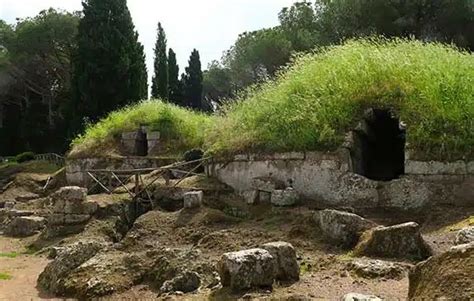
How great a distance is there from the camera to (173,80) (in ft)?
115

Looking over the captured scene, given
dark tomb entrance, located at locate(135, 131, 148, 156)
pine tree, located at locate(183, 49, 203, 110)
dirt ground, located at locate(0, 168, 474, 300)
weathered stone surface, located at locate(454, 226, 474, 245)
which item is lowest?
dirt ground, located at locate(0, 168, 474, 300)

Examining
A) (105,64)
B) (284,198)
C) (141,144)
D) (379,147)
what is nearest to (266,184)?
(284,198)

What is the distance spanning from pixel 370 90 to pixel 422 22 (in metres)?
14.5

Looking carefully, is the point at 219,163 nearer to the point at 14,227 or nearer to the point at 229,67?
the point at 14,227

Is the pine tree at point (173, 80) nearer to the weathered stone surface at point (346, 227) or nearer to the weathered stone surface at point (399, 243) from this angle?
the weathered stone surface at point (346, 227)

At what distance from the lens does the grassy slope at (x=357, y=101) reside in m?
10.2

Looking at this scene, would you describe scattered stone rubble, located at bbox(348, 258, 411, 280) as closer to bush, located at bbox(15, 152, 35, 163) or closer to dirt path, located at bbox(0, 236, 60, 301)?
dirt path, located at bbox(0, 236, 60, 301)

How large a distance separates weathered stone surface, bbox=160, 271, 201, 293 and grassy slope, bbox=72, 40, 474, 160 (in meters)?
4.10

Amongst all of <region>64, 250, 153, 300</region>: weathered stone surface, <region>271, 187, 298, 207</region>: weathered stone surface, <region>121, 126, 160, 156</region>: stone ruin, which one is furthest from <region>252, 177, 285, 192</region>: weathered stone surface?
<region>121, 126, 160, 156</region>: stone ruin

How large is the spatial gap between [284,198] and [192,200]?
170 centimetres

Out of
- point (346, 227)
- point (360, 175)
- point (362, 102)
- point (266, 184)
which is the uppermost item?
point (362, 102)

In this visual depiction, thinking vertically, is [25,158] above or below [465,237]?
above

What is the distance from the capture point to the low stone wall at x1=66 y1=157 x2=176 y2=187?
17.1 metres

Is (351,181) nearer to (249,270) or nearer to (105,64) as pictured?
(249,270)
